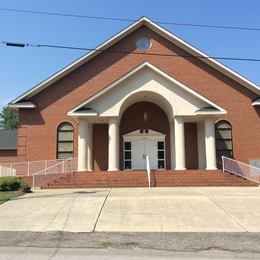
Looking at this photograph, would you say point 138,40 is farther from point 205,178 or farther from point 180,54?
point 205,178

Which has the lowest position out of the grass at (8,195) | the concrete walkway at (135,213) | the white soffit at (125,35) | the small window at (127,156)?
the concrete walkway at (135,213)

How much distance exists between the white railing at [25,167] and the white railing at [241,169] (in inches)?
410

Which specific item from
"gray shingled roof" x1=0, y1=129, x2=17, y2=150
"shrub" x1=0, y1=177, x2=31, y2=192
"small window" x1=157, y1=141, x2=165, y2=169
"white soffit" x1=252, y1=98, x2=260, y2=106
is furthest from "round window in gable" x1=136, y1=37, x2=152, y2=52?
"shrub" x1=0, y1=177, x2=31, y2=192

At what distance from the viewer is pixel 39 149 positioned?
2505cm

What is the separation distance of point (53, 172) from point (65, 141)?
2.57 meters

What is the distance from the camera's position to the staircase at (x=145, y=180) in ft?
64.1

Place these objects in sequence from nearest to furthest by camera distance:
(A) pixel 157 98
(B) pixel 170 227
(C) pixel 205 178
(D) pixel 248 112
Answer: (B) pixel 170 227 < (C) pixel 205 178 < (A) pixel 157 98 < (D) pixel 248 112

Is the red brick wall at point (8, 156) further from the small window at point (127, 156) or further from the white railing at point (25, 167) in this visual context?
the small window at point (127, 156)

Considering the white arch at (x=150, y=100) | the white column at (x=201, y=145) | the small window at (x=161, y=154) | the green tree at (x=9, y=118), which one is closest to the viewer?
the white arch at (x=150, y=100)

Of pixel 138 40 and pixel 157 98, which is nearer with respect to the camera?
pixel 157 98

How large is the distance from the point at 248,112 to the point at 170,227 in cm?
1769

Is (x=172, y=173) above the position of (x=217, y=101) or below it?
below

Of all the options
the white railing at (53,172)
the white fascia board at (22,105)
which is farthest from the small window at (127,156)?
the white fascia board at (22,105)

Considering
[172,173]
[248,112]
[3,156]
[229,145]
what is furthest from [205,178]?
[3,156]
